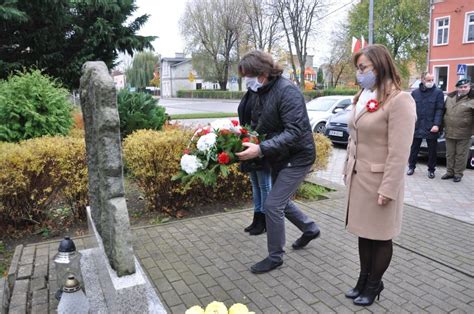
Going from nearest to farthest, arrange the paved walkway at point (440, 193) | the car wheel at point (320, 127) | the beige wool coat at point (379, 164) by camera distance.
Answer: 1. the beige wool coat at point (379, 164)
2. the paved walkway at point (440, 193)
3. the car wheel at point (320, 127)

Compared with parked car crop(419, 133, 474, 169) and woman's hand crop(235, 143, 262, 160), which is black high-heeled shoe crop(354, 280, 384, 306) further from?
parked car crop(419, 133, 474, 169)

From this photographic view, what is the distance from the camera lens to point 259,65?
3682 millimetres

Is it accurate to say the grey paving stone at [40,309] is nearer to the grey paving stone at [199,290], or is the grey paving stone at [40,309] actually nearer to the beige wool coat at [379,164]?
the grey paving stone at [199,290]

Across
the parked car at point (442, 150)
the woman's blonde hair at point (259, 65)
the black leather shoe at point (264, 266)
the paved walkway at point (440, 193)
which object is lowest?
the paved walkway at point (440, 193)

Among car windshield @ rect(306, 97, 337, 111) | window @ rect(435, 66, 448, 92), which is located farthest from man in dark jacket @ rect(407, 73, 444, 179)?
window @ rect(435, 66, 448, 92)

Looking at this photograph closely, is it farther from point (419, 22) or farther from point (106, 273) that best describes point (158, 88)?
point (106, 273)

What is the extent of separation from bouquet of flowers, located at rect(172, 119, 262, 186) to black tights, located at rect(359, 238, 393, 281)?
1.28 m

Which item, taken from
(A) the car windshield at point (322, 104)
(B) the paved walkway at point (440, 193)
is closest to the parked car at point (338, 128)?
(A) the car windshield at point (322, 104)

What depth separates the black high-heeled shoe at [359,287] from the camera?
3403 mm

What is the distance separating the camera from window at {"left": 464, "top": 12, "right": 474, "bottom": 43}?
1220 inches

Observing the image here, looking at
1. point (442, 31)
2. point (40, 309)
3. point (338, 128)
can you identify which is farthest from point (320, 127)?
point (442, 31)

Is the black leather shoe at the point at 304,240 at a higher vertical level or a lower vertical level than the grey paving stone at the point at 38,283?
higher

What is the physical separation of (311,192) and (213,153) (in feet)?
11.2

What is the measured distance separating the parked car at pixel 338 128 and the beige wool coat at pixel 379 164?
9.33m
